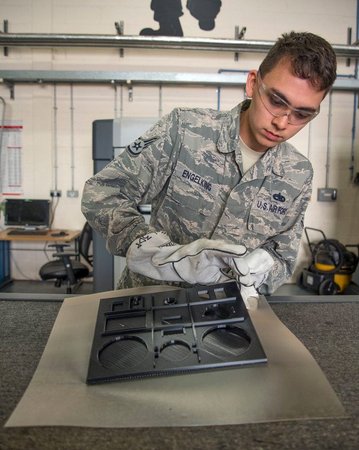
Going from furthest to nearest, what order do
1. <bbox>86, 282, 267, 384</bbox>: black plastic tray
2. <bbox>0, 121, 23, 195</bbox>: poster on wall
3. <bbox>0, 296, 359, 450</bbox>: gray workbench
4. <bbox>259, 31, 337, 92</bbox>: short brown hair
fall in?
<bbox>0, 121, 23, 195</bbox>: poster on wall, <bbox>259, 31, 337, 92</bbox>: short brown hair, <bbox>86, 282, 267, 384</bbox>: black plastic tray, <bbox>0, 296, 359, 450</bbox>: gray workbench

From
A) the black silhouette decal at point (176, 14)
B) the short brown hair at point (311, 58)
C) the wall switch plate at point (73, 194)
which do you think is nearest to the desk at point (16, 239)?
the wall switch plate at point (73, 194)

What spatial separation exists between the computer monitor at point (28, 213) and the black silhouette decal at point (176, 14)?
67.2 inches

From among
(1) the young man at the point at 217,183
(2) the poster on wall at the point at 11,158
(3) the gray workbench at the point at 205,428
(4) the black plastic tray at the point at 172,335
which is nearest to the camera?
(3) the gray workbench at the point at 205,428

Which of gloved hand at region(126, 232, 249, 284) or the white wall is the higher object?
the white wall

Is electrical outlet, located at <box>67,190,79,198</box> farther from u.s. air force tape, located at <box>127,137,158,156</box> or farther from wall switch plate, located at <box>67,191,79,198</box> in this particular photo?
u.s. air force tape, located at <box>127,137,158,156</box>

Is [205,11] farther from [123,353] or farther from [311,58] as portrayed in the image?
[123,353]

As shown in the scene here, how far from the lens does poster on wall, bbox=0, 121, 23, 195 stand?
329cm

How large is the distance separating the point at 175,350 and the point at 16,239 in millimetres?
2630

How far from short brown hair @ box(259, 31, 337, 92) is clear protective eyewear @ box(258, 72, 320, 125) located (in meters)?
0.05

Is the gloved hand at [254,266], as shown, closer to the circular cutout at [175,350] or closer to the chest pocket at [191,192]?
the circular cutout at [175,350]

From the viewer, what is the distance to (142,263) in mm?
723

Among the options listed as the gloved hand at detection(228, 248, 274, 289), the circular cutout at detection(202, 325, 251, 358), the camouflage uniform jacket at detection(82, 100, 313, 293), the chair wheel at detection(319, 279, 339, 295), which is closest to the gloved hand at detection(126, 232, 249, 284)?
the gloved hand at detection(228, 248, 274, 289)

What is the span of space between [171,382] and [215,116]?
0.78 metres

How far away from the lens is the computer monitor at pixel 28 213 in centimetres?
316
